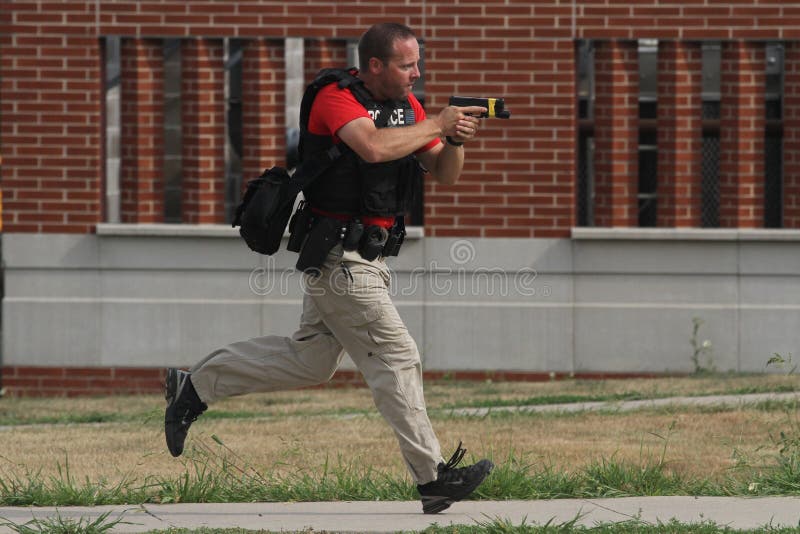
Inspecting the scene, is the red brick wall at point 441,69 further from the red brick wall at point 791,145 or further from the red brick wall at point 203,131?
the red brick wall at point 791,145

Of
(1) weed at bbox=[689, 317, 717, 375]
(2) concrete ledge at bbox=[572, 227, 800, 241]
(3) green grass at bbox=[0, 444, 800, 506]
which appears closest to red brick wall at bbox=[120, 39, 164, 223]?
(2) concrete ledge at bbox=[572, 227, 800, 241]

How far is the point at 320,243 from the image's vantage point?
5.57 m

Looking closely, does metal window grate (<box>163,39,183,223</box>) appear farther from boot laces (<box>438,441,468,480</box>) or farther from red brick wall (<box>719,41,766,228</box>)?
boot laces (<box>438,441,468,480</box>)

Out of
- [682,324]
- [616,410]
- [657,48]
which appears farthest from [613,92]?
[616,410]


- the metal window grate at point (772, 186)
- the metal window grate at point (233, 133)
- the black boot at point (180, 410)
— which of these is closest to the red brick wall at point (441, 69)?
the metal window grate at point (233, 133)

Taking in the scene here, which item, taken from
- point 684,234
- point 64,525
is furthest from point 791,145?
point 64,525

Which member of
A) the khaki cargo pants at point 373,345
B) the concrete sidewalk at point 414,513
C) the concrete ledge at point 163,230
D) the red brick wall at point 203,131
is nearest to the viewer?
the concrete sidewalk at point 414,513

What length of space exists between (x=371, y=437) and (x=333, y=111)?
10.2 ft

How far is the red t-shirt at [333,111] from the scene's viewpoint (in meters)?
5.50

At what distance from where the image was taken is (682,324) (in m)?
11.7

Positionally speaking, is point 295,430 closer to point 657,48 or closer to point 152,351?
point 152,351

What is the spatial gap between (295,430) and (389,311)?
316 cm

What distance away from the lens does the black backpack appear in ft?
18.4

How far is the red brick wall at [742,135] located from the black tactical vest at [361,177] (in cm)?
683
